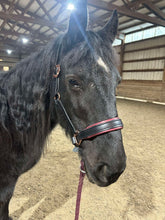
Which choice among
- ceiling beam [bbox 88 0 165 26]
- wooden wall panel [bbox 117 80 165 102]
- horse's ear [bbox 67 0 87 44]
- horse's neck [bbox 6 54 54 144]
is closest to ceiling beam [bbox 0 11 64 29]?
ceiling beam [bbox 88 0 165 26]

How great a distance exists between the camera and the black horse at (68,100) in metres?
0.90

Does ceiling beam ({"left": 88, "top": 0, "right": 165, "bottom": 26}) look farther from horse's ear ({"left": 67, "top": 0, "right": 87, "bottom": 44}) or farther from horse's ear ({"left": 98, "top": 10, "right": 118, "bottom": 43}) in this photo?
horse's ear ({"left": 67, "top": 0, "right": 87, "bottom": 44})

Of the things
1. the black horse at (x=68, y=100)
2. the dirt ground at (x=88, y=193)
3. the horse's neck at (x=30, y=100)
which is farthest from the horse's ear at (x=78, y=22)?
the dirt ground at (x=88, y=193)

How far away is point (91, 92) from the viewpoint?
91cm

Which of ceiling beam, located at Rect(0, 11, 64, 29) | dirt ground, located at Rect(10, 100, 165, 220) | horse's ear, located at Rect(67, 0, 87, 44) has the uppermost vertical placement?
ceiling beam, located at Rect(0, 11, 64, 29)

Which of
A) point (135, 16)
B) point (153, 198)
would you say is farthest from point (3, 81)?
point (135, 16)

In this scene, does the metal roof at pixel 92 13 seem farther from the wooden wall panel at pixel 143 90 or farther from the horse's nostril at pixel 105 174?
the horse's nostril at pixel 105 174

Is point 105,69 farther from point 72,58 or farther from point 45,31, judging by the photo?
point 45,31

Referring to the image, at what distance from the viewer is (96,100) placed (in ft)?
2.95

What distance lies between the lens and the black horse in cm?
90

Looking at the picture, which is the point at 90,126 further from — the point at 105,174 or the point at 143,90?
the point at 143,90

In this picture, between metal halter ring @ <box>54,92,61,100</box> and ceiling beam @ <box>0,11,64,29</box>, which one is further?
ceiling beam @ <box>0,11,64,29</box>

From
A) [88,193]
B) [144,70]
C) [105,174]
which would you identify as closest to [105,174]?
[105,174]

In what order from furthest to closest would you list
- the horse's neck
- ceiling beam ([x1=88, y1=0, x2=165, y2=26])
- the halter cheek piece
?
ceiling beam ([x1=88, y1=0, x2=165, y2=26]), the horse's neck, the halter cheek piece
